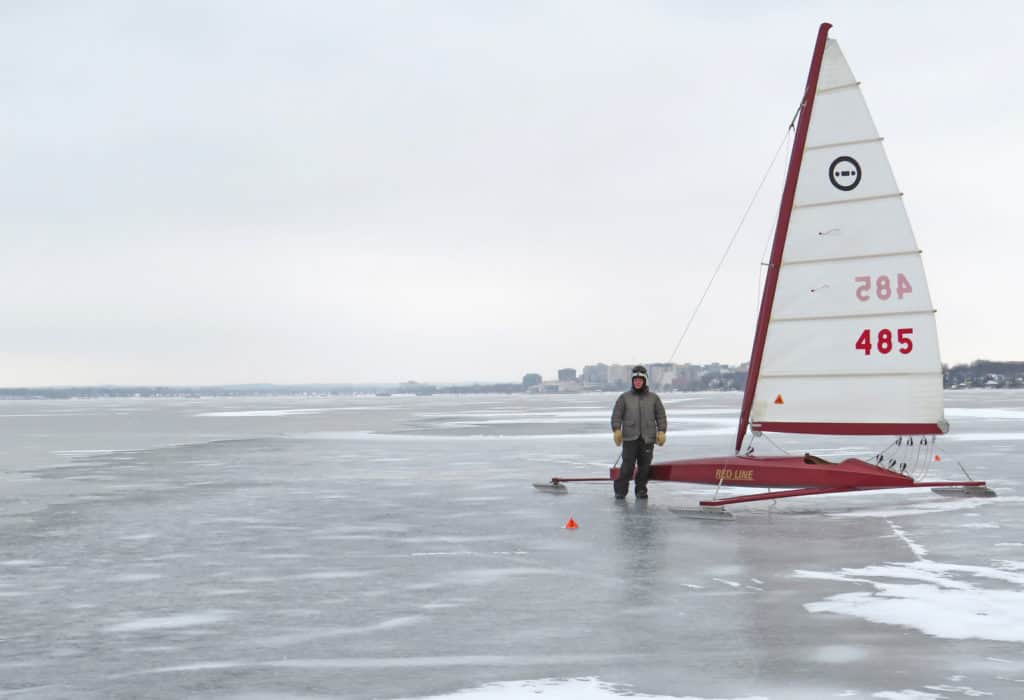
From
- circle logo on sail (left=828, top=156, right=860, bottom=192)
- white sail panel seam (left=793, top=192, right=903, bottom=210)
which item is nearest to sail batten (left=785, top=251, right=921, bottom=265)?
white sail panel seam (left=793, top=192, right=903, bottom=210)

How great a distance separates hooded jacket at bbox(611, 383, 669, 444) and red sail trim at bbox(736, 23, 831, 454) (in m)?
1.32

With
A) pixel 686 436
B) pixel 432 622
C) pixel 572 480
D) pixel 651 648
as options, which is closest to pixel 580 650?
pixel 651 648

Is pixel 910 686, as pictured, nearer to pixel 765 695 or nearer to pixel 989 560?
pixel 765 695

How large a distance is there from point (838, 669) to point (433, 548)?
617 centimetres

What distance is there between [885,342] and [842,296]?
0.92 metres

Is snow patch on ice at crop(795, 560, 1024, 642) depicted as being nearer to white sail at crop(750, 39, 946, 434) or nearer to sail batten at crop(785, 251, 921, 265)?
white sail at crop(750, 39, 946, 434)

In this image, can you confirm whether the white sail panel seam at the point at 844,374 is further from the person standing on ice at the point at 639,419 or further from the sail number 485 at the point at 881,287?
the person standing on ice at the point at 639,419

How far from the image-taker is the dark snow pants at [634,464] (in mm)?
16652

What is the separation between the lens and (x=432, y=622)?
821 centimetres

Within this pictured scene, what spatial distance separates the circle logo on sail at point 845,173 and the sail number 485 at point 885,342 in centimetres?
217

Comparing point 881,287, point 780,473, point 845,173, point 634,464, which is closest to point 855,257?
point 881,287

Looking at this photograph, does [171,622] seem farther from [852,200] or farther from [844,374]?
[852,200]

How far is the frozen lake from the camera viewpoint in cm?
658

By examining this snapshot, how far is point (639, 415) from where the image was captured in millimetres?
16312
